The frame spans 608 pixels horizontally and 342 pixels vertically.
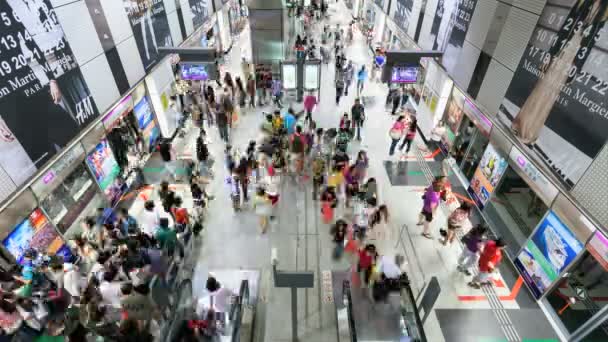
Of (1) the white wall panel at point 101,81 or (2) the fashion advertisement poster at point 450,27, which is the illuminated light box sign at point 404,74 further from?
(1) the white wall panel at point 101,81

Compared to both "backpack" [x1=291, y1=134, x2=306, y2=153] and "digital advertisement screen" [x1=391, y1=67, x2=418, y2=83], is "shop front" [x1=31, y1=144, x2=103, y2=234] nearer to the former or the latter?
"backpack" [x1=291, y1=134, x2=306, y2=153]

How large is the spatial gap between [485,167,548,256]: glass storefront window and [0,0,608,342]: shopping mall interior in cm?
6

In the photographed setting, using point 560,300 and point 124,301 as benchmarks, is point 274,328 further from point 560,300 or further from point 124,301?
point 560,300

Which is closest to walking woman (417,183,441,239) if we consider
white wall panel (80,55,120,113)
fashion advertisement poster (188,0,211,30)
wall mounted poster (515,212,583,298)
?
wall mounted poster (515,212,583,298)

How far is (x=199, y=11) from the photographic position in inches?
615

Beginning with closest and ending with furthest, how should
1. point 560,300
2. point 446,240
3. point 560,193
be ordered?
point 560,193 < point 560,300 < point 446,240

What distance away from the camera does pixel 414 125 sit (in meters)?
10.1

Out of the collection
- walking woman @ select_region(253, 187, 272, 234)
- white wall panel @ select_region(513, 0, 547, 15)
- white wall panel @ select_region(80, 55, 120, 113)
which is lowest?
walking woman @ select_region(253, 187, 272, 234)

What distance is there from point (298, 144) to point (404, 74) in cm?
495

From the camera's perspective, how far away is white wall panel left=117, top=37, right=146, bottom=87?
8.88m

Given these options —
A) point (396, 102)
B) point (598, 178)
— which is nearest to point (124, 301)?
point (598, 178)

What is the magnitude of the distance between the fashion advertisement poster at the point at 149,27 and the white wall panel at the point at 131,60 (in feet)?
0.80

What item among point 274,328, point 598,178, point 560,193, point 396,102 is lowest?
point 274,328

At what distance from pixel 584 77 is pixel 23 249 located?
996cm
